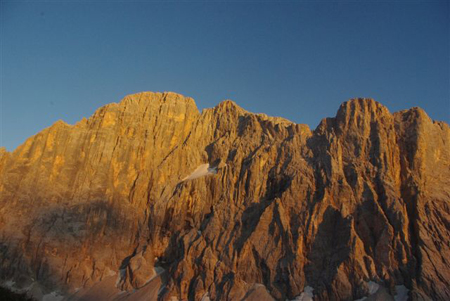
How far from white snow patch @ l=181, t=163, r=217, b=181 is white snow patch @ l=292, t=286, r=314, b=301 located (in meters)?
25.8

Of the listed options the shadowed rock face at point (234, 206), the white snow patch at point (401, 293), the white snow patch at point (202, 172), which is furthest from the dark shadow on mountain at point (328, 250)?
the white snow patch at point (202, 172)

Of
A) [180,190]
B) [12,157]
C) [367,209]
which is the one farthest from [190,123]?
[367,209]

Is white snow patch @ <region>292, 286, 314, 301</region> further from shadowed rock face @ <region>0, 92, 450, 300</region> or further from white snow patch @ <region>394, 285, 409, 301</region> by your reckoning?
white snow patch @ <region>394, 285, 409, 301</region>

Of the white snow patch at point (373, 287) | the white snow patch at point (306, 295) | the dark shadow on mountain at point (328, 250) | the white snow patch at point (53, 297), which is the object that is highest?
the dark shadow on mountain at point (328, 250)

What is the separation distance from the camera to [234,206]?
68.6 metres

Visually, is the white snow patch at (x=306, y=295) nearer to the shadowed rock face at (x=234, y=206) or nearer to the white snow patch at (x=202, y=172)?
the shadowed rock face at (x=234, y=206)

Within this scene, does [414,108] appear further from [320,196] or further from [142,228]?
[142,228]

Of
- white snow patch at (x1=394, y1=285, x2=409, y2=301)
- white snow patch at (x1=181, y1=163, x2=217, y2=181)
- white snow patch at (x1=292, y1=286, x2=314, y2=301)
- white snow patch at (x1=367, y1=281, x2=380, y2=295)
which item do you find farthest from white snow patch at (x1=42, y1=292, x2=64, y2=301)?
white snow patch at (x1=394, y1=285, x2=409, y2=301)

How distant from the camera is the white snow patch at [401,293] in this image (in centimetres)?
5248

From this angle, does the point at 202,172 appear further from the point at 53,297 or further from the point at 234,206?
the point at 53,297

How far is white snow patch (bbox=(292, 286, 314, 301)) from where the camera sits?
5572 centimetres

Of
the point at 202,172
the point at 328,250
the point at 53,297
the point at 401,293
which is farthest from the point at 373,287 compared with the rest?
the point at 53,297

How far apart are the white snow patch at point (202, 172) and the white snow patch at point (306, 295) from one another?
84.5 feet

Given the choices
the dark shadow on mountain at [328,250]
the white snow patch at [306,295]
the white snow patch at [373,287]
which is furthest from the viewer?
the dark shadow on mountain at [328,250]
